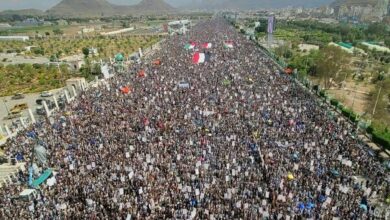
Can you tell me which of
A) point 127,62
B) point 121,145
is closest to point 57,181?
point 121,145

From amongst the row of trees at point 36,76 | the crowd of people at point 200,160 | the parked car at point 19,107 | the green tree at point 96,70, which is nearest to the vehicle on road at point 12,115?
the parked car at point 19,107

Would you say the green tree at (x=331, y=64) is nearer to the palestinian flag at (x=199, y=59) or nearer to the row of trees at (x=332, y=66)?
the row of trees at (x=332, y=66)

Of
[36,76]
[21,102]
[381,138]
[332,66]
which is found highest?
[381,138]

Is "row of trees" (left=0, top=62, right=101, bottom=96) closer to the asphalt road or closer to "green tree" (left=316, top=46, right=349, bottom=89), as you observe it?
the asphalt road

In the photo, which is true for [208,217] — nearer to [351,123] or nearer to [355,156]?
[355,156]

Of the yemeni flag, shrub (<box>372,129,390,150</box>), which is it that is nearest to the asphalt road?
the yemeni flag

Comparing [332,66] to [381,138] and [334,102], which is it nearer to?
[334,102]

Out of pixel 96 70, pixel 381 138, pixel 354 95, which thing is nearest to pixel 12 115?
pixel 96 70

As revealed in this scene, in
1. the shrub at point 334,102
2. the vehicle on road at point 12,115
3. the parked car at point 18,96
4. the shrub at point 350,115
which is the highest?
the shrub at point 350,115
